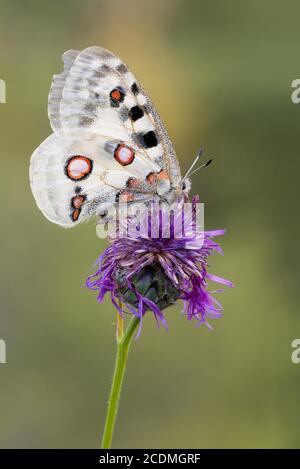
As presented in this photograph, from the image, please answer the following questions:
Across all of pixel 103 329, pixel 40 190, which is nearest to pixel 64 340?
pixel 103 329

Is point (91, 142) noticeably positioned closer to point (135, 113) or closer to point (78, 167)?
point (78, 167)

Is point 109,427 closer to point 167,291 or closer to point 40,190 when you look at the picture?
point 167,291

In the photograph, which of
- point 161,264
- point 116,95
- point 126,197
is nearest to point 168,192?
point 126,197

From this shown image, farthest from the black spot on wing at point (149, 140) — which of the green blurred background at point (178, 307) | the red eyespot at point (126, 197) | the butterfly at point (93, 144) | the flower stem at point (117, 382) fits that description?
the green blurred background at point (178, 307)

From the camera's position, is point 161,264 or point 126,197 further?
point 126,197

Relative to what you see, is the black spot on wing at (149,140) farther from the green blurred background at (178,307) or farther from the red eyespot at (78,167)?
the green blurred background at (178,307)

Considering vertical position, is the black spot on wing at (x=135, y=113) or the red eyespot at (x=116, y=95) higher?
the red eyespot at (x=116, y=95)

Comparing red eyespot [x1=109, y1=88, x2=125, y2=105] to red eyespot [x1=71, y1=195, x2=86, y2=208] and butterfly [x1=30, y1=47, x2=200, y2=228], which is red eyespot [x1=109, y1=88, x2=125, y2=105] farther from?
red eyespot [x1=71, y1=195, x2=86, y2=208]
